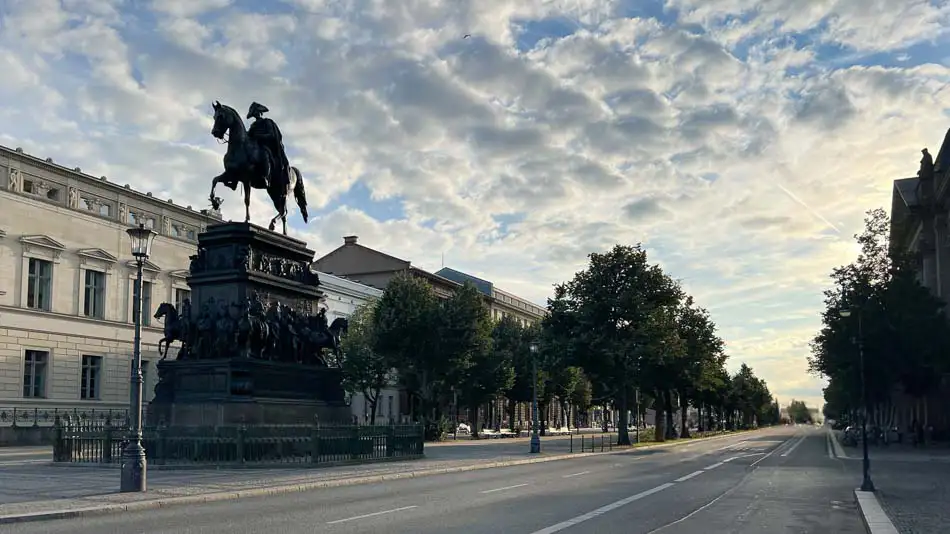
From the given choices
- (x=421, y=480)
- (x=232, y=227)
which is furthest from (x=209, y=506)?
(x=232, y=227)

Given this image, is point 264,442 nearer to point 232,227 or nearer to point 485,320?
point 232,227

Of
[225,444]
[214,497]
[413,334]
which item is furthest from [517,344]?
[214,497]

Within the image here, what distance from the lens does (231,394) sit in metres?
28.9

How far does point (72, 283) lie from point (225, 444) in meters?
38.5

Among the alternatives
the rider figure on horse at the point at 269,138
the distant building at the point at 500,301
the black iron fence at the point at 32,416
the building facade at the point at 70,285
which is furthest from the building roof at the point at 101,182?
the distant building at the point at 500,301

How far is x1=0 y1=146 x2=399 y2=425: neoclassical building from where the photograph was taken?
55.7m

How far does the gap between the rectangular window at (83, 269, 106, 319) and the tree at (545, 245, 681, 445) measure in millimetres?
31593

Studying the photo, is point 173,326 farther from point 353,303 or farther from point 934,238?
point 934,238

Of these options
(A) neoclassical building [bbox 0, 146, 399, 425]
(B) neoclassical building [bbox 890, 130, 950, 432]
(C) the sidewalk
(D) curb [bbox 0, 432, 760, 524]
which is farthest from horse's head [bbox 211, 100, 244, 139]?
(B) neoclassical building [bbox 890, 130, 950, 432]

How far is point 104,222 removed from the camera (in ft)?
209

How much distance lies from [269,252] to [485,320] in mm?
37673

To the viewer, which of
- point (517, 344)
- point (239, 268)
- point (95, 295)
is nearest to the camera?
point (239, 268)

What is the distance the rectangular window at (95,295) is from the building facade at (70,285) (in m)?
0.07

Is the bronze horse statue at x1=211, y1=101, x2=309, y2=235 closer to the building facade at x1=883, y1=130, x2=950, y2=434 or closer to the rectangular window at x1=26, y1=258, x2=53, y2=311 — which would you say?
the rectangular window at x1=26, y1=258, x2=53, y2=311
